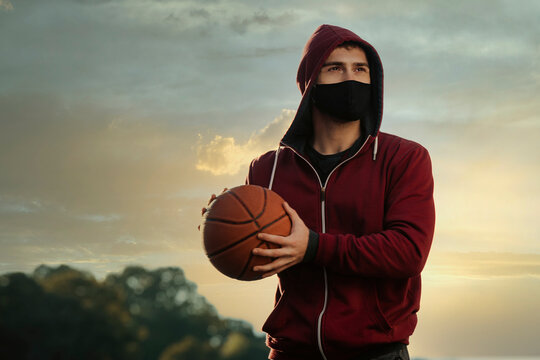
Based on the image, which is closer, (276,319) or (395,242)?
(395,242)

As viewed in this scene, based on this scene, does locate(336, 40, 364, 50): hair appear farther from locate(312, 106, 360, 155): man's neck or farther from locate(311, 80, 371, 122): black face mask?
locate(312, 106, 360, 155): man's neck

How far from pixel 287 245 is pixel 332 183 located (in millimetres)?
737

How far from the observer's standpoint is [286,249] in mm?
3773

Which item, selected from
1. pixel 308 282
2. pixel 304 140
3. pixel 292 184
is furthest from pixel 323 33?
pixel 308 282

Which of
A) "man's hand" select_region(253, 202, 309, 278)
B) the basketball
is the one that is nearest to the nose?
the basketball

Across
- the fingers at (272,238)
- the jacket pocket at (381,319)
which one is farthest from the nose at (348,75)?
the jacket pocket at (381,319)

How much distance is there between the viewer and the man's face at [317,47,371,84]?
4.50 meters

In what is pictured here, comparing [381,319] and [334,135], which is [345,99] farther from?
[381,319]

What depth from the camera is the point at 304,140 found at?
4.72 m

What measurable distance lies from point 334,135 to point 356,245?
3.53 ft

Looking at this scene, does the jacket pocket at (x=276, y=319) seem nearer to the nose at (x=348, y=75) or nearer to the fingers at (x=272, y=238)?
the fingers at (x=272, y=238)

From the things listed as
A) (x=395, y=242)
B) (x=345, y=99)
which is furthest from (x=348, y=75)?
(x=395, y=242)

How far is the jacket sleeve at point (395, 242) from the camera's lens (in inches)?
150

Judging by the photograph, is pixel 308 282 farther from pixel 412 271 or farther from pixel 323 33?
pixel 323 33
